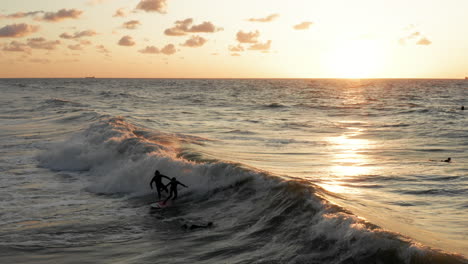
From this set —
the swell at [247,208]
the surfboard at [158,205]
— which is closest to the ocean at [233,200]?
the swell at [247,208]

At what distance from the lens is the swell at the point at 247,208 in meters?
9.99

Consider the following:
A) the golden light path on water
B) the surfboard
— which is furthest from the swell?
the golden light path on water

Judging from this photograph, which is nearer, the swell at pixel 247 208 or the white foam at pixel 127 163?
the swell at pixel 247 208

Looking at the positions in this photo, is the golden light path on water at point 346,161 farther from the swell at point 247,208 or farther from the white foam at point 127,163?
the white foam at point 127,163

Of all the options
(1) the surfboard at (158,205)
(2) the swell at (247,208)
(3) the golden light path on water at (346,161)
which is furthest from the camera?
(3) the golden light path on water at (346,161)

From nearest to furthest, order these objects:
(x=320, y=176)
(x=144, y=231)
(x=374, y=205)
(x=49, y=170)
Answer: (x=144, y=231), (x=374, y=205), (x=320, y=176), (x=49, y=170)

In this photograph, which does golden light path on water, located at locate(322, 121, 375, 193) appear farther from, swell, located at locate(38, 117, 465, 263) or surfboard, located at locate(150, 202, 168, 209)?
surfboard, located at locate(150, 202, 168, 209)

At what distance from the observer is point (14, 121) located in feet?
139

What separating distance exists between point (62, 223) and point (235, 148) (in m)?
15.8

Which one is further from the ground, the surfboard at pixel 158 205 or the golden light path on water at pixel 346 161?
the golden light path on water at pixel 346 161

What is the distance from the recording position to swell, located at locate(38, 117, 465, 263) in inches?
393

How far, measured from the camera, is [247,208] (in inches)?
584

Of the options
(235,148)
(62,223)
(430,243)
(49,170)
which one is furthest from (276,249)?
(235,148)

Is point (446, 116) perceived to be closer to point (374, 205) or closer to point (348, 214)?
point (374, 205)
